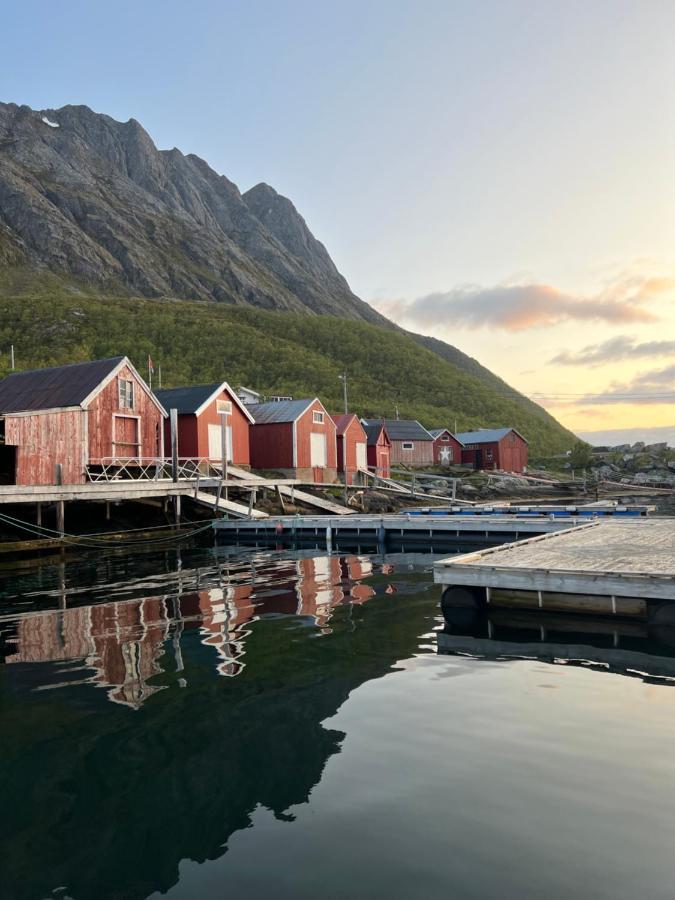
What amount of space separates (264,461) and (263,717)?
122ft

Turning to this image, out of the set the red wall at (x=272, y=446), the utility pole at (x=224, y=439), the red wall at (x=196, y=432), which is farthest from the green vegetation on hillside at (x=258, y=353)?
the utility pole at (x=224, y=439)

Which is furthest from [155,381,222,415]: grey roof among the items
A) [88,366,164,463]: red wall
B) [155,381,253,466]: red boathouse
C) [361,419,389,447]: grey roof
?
[361,419,389,447]: grey roof

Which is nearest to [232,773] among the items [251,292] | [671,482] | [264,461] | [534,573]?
[534,573]

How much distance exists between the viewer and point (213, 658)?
11.1 meters

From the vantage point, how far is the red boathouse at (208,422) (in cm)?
3856

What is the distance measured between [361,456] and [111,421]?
2383 centimetres

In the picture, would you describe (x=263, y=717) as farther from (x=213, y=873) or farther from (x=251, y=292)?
(x=251, y=292)

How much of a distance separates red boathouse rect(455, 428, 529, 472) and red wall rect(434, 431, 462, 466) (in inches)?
30.0

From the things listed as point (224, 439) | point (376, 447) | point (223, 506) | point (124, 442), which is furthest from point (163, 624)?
point (376, 447)

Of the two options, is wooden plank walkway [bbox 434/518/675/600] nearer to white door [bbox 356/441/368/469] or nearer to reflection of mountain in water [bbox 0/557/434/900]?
reflection of mountain in water [bbox 0/557/434/900]

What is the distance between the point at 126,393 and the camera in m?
34.0

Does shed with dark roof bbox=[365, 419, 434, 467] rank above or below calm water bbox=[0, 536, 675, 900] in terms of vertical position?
above

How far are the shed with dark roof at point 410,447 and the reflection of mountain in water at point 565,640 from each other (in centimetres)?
6057

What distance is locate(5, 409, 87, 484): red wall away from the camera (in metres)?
27.5
